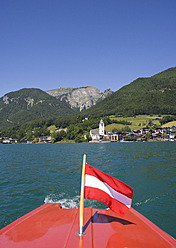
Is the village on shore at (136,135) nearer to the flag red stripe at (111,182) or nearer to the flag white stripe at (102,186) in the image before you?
the flag red stripe at (111,182)

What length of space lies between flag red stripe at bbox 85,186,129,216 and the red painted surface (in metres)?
0.59

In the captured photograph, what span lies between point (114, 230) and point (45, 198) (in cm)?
911

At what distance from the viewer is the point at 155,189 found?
15.3m

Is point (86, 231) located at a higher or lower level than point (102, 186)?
lower

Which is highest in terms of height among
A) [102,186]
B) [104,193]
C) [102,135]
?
[102,135]

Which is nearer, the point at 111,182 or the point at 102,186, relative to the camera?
the point at 102,186

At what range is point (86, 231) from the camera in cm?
518

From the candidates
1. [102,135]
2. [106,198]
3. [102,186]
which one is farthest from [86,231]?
[102,135]

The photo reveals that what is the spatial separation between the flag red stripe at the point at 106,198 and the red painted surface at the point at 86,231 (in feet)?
1.94

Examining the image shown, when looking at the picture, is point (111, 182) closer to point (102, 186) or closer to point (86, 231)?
point (102, 186)

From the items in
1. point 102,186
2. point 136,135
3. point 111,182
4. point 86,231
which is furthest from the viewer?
point 136,135

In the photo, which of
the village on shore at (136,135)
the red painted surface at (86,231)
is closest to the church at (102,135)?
the village on shore at (136,135)

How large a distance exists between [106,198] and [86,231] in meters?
1.00

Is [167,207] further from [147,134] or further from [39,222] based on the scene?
[147,134]
